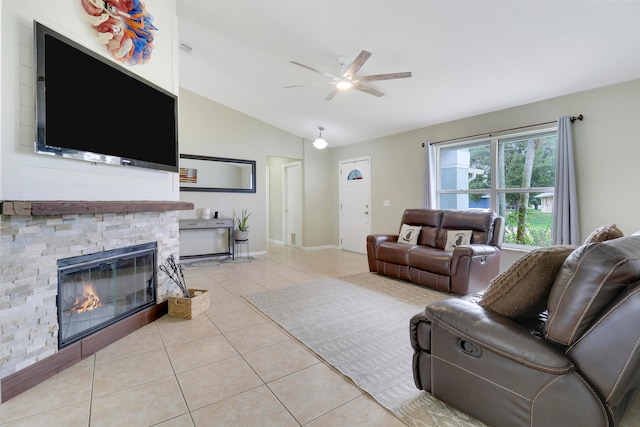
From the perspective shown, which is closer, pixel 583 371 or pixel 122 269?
pixel 583 371

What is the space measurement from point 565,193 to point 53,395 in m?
5.05

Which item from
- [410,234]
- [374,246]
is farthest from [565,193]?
[374,246]

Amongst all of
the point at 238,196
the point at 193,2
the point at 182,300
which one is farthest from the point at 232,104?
the point at 182,300

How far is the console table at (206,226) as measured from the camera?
5.17m

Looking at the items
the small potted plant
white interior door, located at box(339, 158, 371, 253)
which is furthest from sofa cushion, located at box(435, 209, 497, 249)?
the small potted plant

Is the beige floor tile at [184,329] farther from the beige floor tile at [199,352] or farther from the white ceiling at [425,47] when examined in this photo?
the white ceiling at [425,47]

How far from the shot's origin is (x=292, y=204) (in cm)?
752

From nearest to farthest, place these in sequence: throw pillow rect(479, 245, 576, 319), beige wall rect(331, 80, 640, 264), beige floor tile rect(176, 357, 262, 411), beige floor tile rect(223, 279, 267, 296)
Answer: throw pillow rect(479, 245, 576, 319) → beige floor tile rect(176, 357, 262, 411) → beige wall rect(331, 80, 640, 264) → beige floor tile rect(223, 279, 267, 296)

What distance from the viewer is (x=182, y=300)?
2.78 meters

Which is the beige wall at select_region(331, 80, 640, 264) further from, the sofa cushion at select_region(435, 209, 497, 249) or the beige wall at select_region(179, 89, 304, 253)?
the beige wall at select_region(179, 89, 304, 253)

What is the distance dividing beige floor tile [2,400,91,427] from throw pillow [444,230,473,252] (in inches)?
150

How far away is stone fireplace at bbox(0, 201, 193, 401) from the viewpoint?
1.66 meters

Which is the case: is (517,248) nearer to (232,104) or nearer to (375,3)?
(375,3)

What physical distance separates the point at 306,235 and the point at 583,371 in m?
6.04
